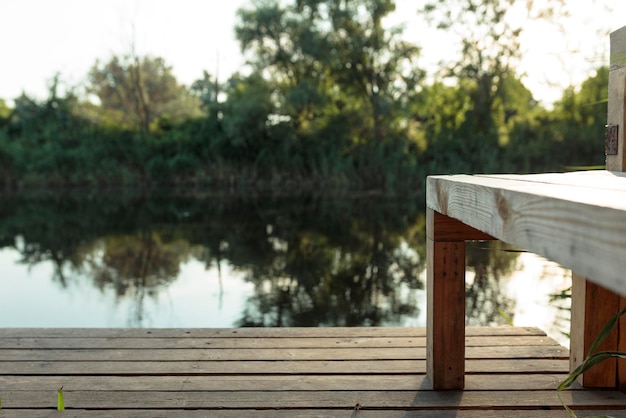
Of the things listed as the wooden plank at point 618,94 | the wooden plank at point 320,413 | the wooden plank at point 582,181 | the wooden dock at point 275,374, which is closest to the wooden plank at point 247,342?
the wooden dock at point 275,374

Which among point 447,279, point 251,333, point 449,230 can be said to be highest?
point 449,230

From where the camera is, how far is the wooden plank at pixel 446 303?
1.39 m

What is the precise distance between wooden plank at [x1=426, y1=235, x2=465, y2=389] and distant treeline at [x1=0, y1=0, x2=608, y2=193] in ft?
44.2

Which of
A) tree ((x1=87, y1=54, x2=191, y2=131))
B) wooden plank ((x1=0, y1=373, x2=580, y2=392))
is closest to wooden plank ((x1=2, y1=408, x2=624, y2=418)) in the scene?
wooden plank ((x1=0, y1=373, x2=580, y2=392))

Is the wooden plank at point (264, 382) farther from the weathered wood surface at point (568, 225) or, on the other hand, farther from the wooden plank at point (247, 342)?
the weathered wood surface at point (568, 225)

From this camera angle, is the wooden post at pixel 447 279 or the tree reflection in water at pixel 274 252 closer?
the wooden post at pixel 447 279

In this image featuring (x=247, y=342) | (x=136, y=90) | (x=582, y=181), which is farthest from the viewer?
(x=136, y=90)

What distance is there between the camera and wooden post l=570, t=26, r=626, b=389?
52.7 inches

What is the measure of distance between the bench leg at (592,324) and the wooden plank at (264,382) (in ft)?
0.21

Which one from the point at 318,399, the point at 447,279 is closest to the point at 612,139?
the point at 447,279

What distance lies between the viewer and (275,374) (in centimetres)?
158

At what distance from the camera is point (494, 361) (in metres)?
1.65

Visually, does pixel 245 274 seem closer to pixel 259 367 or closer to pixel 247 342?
pixel 247 342

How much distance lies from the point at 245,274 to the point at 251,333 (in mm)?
3478
